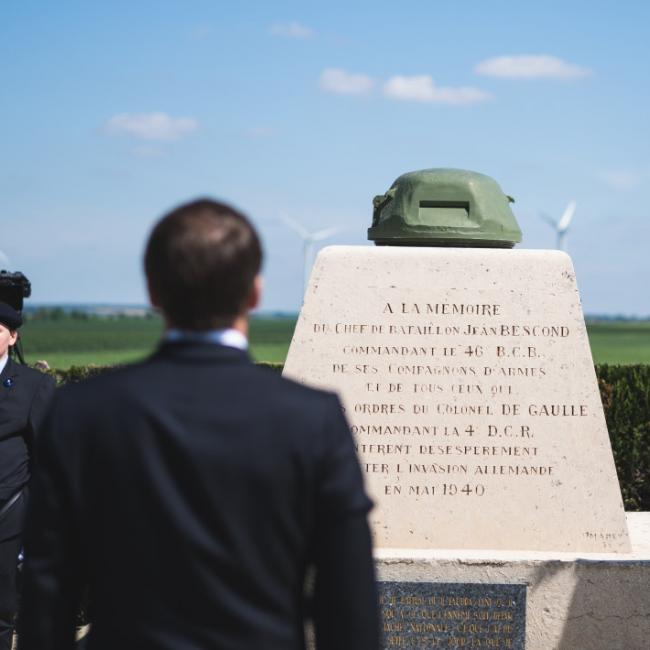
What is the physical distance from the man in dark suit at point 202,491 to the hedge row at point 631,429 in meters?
7.43

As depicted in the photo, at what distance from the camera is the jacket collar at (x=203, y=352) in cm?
207

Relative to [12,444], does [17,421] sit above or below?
above

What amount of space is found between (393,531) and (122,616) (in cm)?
360

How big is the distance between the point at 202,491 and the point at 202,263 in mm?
415

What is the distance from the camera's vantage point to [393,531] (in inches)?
218

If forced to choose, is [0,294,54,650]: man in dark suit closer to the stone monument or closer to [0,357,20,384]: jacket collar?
[0,357,20,384]: jacket collar

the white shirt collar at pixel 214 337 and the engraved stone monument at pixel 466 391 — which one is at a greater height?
the white shirt collar at pixel 214 337

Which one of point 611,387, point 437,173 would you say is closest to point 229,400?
point 437,173

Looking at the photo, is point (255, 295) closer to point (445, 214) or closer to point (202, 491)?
point (202, 491)

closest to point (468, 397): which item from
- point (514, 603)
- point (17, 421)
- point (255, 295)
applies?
point (514, 603)

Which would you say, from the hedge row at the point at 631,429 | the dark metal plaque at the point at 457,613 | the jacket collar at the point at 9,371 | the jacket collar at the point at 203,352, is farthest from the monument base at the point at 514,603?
the hedge row at the point at 631,429

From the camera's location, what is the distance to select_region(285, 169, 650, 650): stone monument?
18.1 ft

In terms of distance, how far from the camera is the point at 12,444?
517 centimetres

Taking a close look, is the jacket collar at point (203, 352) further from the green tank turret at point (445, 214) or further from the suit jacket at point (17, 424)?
the green tank turret at point (445, 214)
